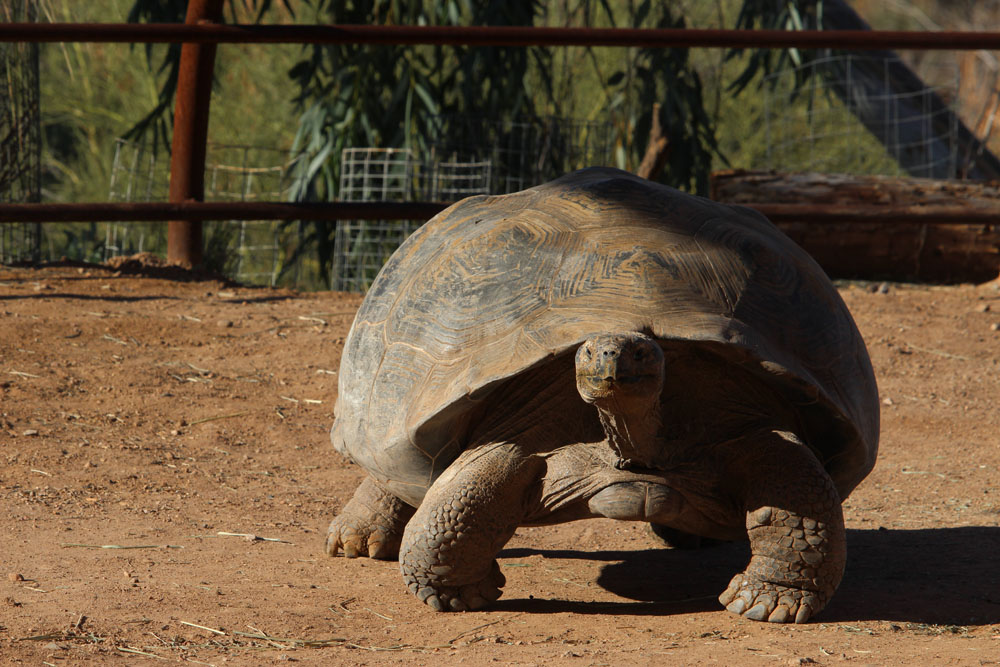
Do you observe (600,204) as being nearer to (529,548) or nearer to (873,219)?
(529,548)

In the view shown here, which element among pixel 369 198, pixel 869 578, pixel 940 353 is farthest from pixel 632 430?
pixel 369 198

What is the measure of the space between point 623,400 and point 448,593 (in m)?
0.69

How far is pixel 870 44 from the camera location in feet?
17.7

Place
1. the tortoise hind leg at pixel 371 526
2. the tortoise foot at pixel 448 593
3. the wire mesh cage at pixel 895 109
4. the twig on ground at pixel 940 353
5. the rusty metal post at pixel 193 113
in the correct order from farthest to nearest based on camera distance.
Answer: the wire mesh cage at pixel 895 109 < the rusty metal post at pixel 193 113 < the twig on ground at pixel 940 353 < the tortoise hind leg at pixel 371 526 < the tortoise foot at pixel 448 593

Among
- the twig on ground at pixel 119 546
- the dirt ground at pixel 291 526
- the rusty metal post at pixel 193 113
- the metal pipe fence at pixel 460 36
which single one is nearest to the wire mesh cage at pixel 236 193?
the rusty metal post at pixel 193 113

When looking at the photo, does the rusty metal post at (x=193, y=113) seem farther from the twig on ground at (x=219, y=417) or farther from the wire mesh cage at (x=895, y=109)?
the wire mesh cage at (x=895, y=109)

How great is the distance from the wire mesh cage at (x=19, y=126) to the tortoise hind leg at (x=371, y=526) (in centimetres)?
419

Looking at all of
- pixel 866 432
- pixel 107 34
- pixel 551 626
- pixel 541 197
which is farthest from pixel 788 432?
pixel 107 34

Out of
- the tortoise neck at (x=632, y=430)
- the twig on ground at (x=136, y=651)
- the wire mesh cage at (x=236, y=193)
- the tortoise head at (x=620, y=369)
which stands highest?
the tortoise head at (x=620, y=369)

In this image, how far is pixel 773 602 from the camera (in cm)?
252

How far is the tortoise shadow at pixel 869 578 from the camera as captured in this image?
8.71ft

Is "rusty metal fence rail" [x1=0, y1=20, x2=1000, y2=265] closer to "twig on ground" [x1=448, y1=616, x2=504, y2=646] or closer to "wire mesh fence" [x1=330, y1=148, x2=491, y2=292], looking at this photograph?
"wire mesh fence" [x1=330, y1=148, x2=491, y2=292]

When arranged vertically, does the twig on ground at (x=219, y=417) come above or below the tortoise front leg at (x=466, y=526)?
below

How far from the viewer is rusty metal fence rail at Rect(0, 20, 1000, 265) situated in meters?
5.00
